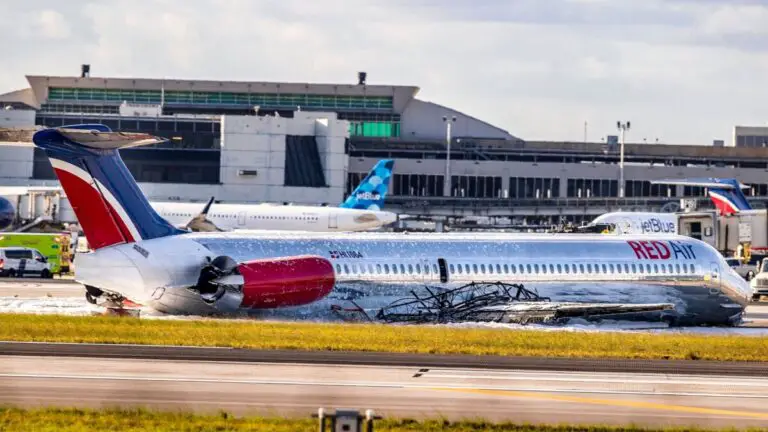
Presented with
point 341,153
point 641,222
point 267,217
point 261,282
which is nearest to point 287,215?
point 267,217

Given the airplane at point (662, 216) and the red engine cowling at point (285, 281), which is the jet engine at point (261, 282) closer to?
the red engine cowling at point (285, 281)

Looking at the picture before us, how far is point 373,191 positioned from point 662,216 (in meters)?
20.4

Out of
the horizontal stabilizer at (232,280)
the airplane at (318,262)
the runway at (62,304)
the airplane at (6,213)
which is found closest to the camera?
the airplane at (318,262)

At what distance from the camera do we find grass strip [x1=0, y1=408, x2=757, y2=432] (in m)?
21.8

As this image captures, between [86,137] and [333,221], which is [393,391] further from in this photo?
[333,221]

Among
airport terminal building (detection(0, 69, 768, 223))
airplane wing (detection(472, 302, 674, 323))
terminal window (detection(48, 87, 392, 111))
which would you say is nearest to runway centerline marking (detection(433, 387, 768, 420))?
airplane wing (detection(472, 302, 674, 323))

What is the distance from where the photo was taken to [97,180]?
39406mm

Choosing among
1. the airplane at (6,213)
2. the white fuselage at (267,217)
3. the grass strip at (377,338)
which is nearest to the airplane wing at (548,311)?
the grass strip at (377,338)

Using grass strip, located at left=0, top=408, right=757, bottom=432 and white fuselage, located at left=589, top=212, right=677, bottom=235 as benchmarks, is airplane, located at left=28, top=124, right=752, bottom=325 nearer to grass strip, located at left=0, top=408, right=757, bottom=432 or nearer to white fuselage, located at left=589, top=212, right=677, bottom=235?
grass strip, located at left=0, top=408, right=757, bottom=432

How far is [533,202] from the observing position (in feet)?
395

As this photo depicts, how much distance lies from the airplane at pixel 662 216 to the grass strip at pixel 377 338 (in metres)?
53.4

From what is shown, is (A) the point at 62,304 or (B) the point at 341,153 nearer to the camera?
(A) the point at 62,304

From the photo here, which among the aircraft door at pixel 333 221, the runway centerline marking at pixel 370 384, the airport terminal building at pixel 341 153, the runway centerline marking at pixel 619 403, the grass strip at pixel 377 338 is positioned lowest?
the runway centerline marking at pixel 619 403

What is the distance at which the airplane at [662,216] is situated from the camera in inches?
3794
